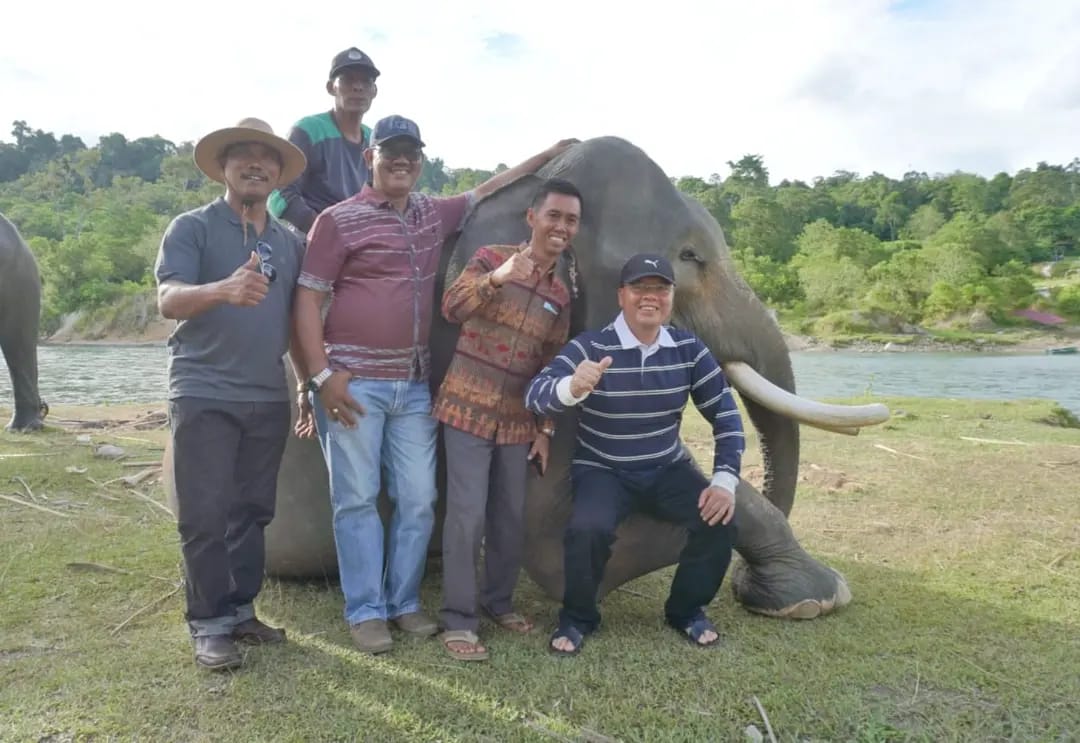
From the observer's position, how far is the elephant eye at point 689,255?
359cm

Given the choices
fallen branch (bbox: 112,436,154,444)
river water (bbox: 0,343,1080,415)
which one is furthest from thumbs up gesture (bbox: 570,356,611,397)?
river water (bbox: 0,343,1080,415)

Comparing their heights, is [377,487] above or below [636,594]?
above

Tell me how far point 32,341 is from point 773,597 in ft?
28.7

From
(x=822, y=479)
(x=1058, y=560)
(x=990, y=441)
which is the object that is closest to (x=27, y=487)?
(x=822, y=479)

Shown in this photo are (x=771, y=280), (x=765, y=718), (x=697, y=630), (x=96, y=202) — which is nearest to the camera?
(x=765, y=718)

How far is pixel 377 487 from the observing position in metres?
3.24

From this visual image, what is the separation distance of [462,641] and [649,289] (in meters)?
1.40

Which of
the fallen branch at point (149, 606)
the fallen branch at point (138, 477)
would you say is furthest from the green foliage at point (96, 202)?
the fallen branch at point (149, 606)

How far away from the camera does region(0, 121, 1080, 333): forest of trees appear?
53.2m

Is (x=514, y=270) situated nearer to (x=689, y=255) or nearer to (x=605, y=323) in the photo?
(x=605, y=323)

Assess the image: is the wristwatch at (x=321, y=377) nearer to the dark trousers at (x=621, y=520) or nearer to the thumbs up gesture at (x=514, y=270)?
the thumbs up gesture at (x=514, y=270)

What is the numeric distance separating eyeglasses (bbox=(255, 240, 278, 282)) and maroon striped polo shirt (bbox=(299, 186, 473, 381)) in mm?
115

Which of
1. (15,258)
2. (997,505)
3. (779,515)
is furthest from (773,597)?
(15,258)

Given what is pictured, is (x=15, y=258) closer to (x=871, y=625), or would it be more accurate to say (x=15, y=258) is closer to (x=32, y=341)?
(x=32, y=341)
